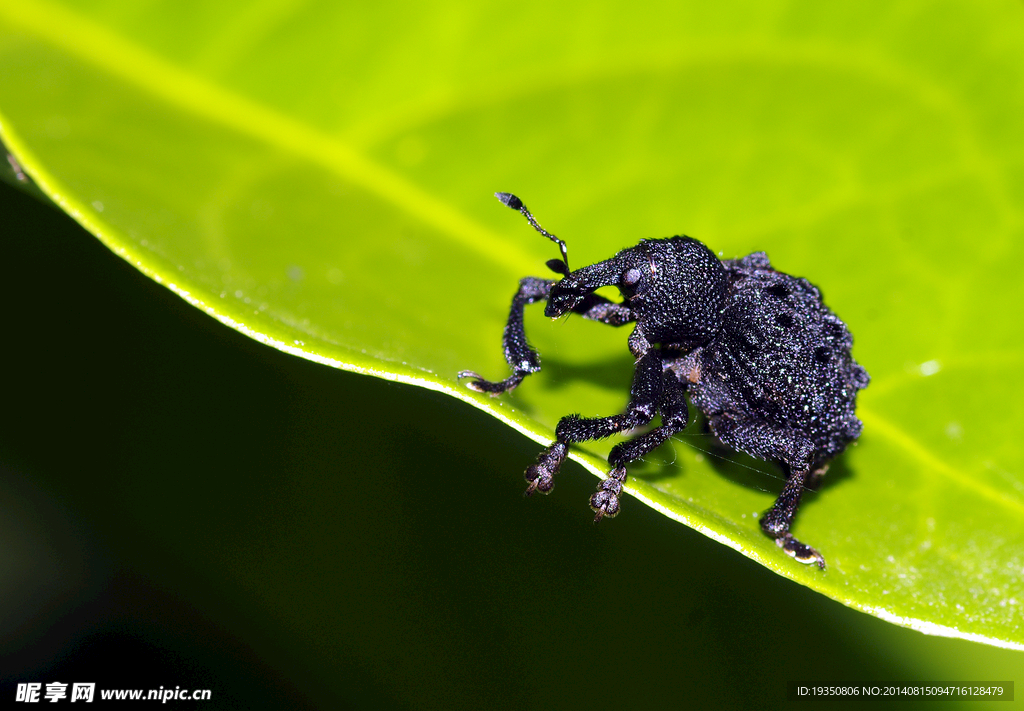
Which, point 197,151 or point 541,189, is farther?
point 541,189

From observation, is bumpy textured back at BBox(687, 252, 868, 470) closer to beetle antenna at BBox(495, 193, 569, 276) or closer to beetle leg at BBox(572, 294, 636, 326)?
beetle leg at BBox(572, 294, 636, 326)

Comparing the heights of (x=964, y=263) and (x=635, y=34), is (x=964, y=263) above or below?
below

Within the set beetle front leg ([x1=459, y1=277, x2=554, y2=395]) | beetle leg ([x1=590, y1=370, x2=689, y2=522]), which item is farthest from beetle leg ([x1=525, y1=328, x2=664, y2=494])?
beetle front leg ([x1=459, y1=277, x2=554, y2=395])

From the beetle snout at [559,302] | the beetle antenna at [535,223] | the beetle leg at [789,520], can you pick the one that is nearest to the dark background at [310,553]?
the beetle leg at [789,520]

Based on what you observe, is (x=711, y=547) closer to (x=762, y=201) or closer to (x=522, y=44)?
(x=762, y=201)

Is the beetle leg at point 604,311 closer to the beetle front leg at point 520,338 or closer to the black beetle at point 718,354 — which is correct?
the black beetle at point 718,354

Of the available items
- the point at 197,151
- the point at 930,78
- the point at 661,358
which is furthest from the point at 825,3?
the point at 197,151
